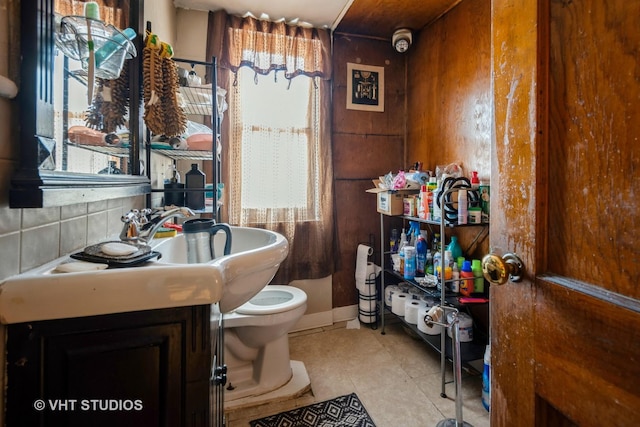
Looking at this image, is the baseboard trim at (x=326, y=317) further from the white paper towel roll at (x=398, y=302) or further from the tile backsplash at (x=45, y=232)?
the tile backsplash at (x=45, y=232)

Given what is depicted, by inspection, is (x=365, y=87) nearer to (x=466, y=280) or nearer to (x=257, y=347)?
(x=466, y=280)

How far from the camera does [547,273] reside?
0.50 m

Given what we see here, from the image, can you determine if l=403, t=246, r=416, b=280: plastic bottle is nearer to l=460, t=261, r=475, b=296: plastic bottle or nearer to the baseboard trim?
l=460, t=261, r=475, b=296: plastic bottle

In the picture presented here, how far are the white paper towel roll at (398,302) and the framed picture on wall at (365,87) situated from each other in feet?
4.93

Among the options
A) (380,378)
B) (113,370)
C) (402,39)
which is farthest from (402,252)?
(113,370)

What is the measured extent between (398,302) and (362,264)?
0.41 metres

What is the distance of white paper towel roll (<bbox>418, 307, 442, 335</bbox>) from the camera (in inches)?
71.0

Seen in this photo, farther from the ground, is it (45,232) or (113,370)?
(45,232)

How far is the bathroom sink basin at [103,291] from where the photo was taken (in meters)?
0.46

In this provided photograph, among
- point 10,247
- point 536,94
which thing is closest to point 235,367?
point 10,247

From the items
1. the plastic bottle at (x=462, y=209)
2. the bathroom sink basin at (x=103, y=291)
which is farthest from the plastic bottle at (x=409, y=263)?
the bathroom sink basin at (x=103, y=291)

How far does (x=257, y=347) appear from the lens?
1601 millimetres

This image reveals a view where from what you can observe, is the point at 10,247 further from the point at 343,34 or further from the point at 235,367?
the point at 343,34
